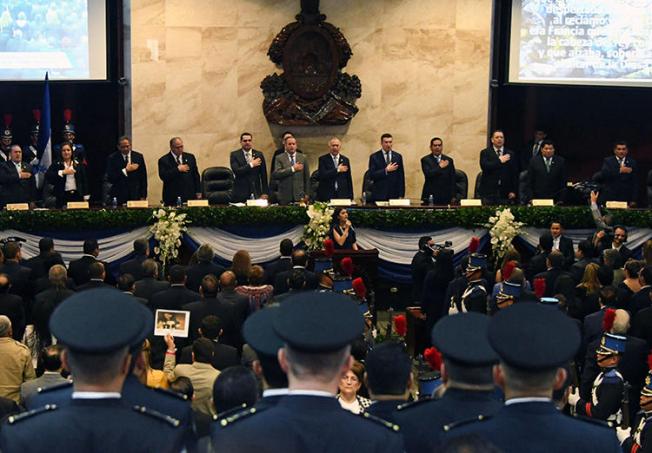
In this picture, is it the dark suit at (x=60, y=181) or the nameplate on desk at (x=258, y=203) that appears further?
the dark suit at (x=60, y=181)

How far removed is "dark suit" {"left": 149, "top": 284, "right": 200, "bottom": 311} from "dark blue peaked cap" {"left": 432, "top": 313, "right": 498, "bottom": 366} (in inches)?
230

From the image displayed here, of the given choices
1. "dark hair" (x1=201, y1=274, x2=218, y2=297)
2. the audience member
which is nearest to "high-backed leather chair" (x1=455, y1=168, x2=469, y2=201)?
"dark hair" (x1=201, y1=274, x2=218, y2=297)

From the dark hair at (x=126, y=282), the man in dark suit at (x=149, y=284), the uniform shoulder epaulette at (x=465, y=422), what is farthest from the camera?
the dark hair at (x=126, y=282)

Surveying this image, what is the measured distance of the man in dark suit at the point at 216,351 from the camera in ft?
25.6

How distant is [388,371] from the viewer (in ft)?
15.6

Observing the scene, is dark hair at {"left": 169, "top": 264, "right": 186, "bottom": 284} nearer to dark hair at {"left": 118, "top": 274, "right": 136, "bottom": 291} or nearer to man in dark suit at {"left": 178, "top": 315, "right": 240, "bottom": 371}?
dark hair at {"left": 118, "top": 274, "right": 136, "bottom": 291}

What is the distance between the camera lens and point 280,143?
18953 millimetres

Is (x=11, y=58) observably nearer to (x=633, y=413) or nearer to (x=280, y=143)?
(x=280, y=143)

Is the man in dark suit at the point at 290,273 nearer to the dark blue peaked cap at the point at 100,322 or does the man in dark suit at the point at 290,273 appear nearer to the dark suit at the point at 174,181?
the dark suit at the point at 174,181

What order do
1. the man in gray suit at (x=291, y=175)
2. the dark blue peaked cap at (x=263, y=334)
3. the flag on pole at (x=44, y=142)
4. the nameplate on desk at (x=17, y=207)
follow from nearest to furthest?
1. the dark blue peaked cap at (x=263, y=334)
2. the nameplate on desk at (x=17, y=207)
3. the man in gray suit at (x=291, y=175)
4. the flag on pole at (x=44, y=142)

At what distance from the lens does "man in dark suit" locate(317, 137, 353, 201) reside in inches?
650

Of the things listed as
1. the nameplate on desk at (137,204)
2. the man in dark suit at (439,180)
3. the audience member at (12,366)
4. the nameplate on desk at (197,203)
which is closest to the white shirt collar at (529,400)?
the audience member at (12,366)

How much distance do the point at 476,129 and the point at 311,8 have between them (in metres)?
3.37

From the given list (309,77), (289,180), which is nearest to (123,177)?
(289,180)
